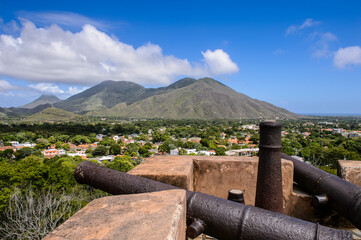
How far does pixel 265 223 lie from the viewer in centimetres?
154

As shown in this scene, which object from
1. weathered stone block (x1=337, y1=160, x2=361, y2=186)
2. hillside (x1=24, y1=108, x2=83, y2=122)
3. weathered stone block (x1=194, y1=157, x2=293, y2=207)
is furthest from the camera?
hillside (x1=24, y1=108, x2=83, y2=122)

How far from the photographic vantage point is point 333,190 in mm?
2480

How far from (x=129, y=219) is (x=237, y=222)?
0.77 metres

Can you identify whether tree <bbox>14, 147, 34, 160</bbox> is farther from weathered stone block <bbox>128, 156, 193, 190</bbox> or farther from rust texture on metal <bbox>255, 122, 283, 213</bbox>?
rust texture on metal <bbox>255, 122, 283, 213</bbox>

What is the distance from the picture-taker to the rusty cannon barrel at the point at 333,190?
219 cm

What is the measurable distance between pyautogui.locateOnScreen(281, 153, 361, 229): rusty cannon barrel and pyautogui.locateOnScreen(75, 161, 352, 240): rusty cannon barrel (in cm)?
104

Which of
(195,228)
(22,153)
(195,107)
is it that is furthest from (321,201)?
(195,107)

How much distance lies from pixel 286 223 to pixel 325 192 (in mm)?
1456

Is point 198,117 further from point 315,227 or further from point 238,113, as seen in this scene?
point 315,227

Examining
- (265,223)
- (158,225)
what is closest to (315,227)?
(265,223)

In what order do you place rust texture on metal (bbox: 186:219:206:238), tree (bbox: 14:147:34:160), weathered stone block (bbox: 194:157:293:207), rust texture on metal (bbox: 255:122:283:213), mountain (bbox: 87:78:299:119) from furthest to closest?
mountain (bbox: 87:78:299:119) → tree (bbox: 14:147:34:160) → weathered stone block (bbox: 194:157:293:207) → rust texture on metal (bbox: 255:122:283:213) → rust texture on metal (bbox: 186:219:206:238)

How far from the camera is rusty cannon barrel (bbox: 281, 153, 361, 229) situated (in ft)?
7.18

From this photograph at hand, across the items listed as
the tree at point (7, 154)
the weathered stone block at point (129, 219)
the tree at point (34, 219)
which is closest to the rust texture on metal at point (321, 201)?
the weathered stone block at point (129, 219)

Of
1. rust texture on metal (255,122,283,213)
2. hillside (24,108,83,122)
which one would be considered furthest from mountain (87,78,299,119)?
rust texture on metal (255,122,283,213)
